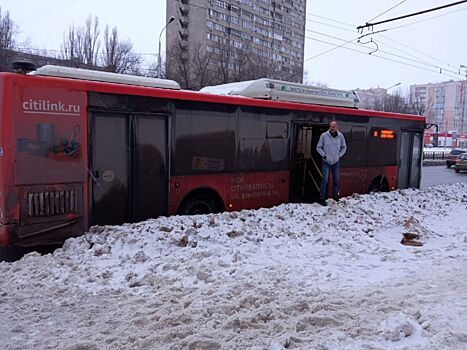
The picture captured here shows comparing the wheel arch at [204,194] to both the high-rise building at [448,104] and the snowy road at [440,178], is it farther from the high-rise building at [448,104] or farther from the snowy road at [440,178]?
the high-rise building at [448,104]

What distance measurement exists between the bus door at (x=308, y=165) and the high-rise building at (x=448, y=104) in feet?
303

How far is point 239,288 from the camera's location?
15.6 feet

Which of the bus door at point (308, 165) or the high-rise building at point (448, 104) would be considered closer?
the bus door at point (308, 165)

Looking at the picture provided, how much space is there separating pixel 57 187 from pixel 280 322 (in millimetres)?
4041

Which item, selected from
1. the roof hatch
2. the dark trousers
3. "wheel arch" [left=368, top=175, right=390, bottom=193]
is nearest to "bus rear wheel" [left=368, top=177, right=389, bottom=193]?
"wheel arch" [left=368, top=175, right=390, bottom=193]

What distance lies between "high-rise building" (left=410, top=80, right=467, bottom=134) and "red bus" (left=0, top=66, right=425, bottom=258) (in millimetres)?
94624

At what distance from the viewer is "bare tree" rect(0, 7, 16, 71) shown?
29.7m

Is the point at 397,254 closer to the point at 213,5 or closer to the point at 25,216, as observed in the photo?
the point at 25,216

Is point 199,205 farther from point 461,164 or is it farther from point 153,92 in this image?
point 461,164

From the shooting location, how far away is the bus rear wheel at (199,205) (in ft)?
26.2

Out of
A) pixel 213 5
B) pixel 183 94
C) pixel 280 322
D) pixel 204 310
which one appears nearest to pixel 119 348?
pixel 204 310

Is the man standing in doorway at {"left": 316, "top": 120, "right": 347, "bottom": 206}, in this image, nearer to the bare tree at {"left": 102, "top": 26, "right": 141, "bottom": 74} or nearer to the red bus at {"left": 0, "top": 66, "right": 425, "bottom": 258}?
the red bus at {"left": 0, "top": 66, "right": 425, "bottom": 258}

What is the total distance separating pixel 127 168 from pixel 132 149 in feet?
1.07

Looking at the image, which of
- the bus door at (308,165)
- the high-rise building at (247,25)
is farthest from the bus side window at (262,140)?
the high-rise building at (247,25)
